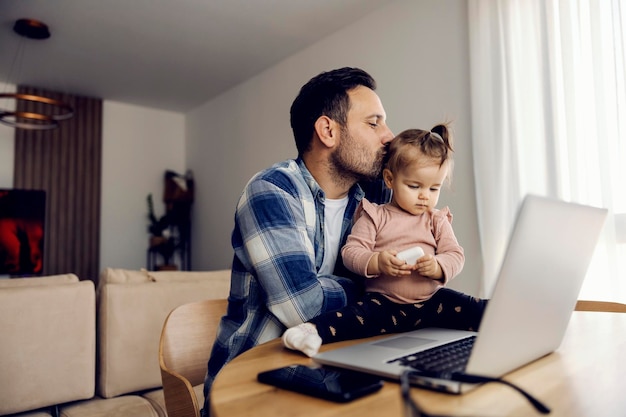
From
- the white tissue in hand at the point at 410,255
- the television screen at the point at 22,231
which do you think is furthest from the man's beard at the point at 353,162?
the television screen at the point at 22,231

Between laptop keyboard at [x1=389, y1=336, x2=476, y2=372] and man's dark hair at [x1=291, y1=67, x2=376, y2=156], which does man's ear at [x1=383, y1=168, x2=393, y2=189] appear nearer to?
man's dark hair at [x1=291, y1=67, x2=376, y2=156]

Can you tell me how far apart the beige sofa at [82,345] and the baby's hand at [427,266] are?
4.68ft

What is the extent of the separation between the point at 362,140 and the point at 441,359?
2.55 ft

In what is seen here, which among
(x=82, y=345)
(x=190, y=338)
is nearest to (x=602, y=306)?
(x=190, y=338)

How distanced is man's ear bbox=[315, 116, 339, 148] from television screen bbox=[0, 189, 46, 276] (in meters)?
4.57

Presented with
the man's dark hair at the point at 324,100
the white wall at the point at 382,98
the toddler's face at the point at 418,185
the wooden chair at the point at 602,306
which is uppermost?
the white wall at the point at 382,98

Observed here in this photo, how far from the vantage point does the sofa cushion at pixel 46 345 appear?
6.00ft

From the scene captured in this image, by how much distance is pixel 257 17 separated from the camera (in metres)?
3.70

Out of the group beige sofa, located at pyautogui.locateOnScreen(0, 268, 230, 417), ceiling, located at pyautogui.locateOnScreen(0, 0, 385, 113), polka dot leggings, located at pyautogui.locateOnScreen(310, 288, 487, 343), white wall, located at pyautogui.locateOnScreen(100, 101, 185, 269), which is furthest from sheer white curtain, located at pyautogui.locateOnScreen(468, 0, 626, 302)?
white wall, located at pyautogui.locateOnScreen(100, 101, 185, 269)

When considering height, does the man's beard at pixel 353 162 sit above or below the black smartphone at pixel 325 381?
above

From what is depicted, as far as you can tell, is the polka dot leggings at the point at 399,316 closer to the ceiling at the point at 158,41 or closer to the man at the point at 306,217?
the man at the point at 306,217

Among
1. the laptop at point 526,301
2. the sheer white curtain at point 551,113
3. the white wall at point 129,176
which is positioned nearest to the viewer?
the laptop at point 526,301

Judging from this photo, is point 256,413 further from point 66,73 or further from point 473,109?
point 66,73

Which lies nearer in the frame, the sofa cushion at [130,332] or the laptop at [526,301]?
the laptop at [526,301]
